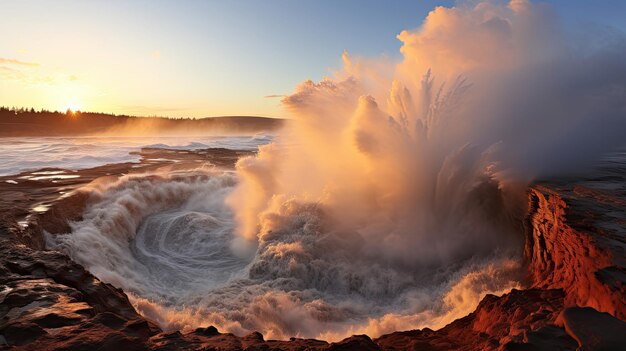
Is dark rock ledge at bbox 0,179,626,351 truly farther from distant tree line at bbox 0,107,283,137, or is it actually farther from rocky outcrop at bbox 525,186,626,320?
distant tree line at bbox 0,107,283,137

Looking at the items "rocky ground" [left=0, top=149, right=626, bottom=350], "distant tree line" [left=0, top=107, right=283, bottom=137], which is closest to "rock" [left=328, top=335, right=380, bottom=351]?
"rocky ground" [left=0, top=149, right=626, bottom=350]

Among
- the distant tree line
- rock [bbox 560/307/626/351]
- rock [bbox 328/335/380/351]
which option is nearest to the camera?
rock [bbox 560/307/626/351]

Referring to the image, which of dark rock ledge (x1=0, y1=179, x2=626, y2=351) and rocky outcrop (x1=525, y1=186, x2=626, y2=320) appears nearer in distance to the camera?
dark rock ledge (x1=0, y1=179, x2=626, y2=351)

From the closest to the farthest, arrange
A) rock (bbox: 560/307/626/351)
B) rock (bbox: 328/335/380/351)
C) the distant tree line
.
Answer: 1. rock (bbox: 560/307/626/351)
2. rock (bbox: 328/335/380/351)
3. the distant tree line

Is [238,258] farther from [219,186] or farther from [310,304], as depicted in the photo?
[219,186]

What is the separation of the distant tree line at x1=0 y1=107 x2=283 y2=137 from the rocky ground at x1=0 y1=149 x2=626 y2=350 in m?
61.0

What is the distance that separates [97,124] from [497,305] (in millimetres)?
94864

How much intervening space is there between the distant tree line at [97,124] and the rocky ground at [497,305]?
61.0 meters

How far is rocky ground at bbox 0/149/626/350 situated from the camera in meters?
3.28

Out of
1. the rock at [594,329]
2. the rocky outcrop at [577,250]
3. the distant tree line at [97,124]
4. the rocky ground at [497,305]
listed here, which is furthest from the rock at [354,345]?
the distant tree line at [97,124]

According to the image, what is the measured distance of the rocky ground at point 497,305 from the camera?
3.28 metres

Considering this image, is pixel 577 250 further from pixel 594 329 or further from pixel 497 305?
pixel 594 329

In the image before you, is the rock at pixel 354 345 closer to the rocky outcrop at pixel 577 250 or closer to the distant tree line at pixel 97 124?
the rocky outcrop at pixel 577 250

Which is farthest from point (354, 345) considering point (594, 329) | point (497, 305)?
point (497, 305)
